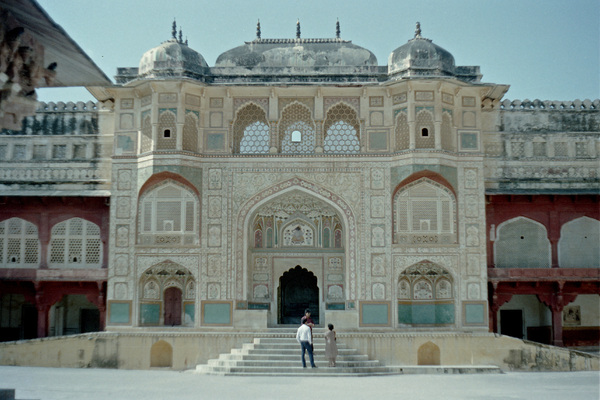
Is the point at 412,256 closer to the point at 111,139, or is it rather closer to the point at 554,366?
the point at 554,366

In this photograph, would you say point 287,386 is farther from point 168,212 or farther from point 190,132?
point 190,132

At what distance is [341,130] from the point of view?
17453 mm

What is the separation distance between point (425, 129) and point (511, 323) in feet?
19.6

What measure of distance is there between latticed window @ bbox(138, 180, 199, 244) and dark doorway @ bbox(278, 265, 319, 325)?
2963 millimetres

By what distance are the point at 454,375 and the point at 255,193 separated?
6.06m

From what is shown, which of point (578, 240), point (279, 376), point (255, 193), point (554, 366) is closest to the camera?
point (279, 376)

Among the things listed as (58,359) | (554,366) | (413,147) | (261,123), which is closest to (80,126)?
(261,123)

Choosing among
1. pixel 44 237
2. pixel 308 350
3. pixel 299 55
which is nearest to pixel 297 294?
pixel 308 350

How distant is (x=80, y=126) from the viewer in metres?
18.6

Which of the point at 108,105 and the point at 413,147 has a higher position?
the point at 108,105

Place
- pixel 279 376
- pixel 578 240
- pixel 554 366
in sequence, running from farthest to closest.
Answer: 1. pixel 578 240
2. pixel 554 366
3. pixel 279 376

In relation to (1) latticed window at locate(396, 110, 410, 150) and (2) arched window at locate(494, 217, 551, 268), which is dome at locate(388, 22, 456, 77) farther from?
(2) arched window at locate(494, 217, 551, 268)

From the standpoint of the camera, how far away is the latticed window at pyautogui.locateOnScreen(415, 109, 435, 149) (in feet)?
55.2

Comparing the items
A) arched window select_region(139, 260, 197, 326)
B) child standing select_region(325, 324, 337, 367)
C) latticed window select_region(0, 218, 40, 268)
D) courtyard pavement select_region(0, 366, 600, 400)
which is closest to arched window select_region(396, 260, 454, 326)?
courtyard pavement select_region(0, 366, 600, 400)
